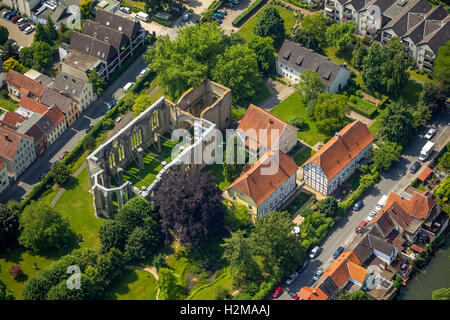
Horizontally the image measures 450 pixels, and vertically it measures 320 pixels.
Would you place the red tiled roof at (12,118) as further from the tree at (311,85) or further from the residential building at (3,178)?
the tree at (311,85)

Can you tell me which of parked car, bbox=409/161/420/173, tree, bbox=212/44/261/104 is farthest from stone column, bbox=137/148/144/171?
parked car, bbox=409/161/420/173

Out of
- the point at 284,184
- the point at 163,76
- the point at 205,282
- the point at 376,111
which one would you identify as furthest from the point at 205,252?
the point at 376,111

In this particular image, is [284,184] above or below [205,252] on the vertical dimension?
above

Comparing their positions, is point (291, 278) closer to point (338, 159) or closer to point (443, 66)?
point (338, 159)

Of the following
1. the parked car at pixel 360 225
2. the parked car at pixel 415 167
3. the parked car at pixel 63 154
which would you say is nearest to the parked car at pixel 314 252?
the parked car at pixel 360 225

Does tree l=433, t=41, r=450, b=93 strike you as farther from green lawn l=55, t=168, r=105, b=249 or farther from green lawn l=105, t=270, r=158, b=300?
green lawn l=55, t=168, r=105, b=249

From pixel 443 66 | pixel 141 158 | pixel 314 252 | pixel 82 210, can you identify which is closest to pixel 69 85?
pixel 141 158

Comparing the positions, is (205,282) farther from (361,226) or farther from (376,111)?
(376,111)
